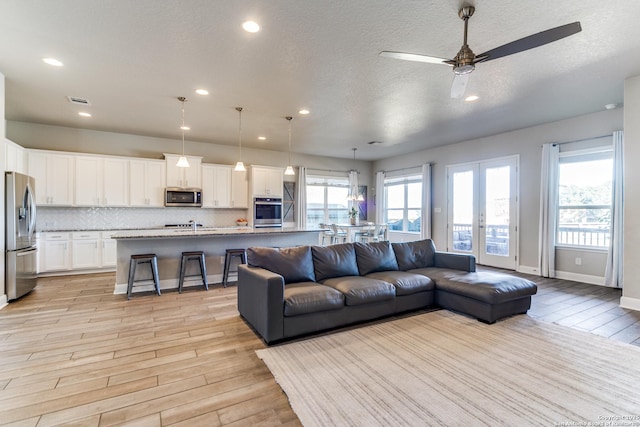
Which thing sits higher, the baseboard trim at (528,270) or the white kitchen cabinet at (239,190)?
the white kitchen cabinet at (239,190)

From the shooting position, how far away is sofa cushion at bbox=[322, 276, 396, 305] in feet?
10.3

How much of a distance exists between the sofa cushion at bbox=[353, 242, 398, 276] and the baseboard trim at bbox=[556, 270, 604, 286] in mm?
3707

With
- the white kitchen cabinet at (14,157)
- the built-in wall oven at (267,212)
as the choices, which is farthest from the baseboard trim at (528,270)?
the white kitchen cabinet at (14,157)

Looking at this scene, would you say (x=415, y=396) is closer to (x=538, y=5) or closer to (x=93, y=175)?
(x=538, y=5)

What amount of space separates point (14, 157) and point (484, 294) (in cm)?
721

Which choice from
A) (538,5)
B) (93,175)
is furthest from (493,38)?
(93,175)

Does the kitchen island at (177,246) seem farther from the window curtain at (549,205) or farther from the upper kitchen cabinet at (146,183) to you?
the window curtain at (549,205)

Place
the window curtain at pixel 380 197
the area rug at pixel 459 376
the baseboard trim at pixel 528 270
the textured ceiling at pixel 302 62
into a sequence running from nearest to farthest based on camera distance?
the area rug at pixel 459 376
the textured ceiling at pixel 302 62
the baseboard trim at pixel 528 270
the window curtain at pixel 380 197

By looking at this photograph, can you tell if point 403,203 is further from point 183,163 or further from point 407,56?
point 407,56

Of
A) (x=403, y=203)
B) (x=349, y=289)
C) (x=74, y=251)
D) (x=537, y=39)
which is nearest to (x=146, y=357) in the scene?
(x=349, y=289)

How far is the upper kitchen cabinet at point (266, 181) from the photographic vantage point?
7.25 m

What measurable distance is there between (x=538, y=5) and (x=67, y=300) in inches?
245

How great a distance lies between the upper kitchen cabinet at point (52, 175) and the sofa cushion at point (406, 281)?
19.4ft

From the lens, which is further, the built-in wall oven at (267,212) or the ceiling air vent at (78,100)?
the built-in wall oven at (267,212)
